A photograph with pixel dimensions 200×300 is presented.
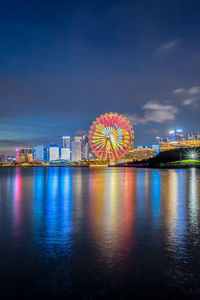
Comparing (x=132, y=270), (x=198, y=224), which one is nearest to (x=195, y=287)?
(x=132, y=270)

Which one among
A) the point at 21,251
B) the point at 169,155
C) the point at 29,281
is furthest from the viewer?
the point at 169,155

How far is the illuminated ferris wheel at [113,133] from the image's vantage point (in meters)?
103

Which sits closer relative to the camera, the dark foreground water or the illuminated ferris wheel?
the dark foreground water

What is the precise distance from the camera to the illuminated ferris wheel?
103 metres

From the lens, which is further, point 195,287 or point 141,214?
point 141,214

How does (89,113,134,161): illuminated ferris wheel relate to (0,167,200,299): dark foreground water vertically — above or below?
above

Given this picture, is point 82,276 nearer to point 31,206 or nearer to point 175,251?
point 175,251

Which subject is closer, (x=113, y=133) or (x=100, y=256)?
(x=100, y=256)

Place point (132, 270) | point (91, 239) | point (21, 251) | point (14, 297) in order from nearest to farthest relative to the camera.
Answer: point (14, 297) → point (132, 270) → point (21, 251) → point (91, 239)

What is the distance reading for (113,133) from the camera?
104562mm

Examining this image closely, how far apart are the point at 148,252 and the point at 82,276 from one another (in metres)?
2.51

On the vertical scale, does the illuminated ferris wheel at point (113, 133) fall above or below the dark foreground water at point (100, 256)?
above

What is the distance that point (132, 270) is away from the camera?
23.2 ft

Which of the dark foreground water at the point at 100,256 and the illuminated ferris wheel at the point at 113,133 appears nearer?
the dark foreground water at the point at 100,256
